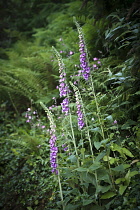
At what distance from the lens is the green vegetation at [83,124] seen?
195 centimetres

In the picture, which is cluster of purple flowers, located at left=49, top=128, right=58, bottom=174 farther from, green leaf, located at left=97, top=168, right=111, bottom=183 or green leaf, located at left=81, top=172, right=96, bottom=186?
green leaf, located at left=97, top=168, right=111, bottom=183

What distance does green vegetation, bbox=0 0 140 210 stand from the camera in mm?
1948

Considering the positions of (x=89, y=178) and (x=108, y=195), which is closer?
(x=108, y=195)

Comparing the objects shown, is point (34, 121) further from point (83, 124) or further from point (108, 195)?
point (108, 195)

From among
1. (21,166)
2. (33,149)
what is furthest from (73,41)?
(21,166)

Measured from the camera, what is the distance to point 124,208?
1727 millimetres

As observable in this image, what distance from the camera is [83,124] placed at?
2109 millimetres

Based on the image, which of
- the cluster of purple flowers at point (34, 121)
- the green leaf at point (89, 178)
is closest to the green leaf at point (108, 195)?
the green leaf at point (89, 178)

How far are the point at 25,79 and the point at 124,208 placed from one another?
3.84 metres

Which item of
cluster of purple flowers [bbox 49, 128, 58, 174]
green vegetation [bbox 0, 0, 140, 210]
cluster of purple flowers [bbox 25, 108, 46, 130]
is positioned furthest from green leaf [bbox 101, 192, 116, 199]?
cluster of purple flowers [bbox 25, 108, 46, 130]

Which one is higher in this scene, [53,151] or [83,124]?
[83,124]

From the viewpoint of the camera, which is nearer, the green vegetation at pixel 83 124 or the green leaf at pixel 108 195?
the green leaf at pixel 108 195

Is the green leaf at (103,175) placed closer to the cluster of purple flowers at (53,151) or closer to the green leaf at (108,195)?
the green leaf at (108,195)

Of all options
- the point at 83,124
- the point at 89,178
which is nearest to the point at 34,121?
the point at 83,124
